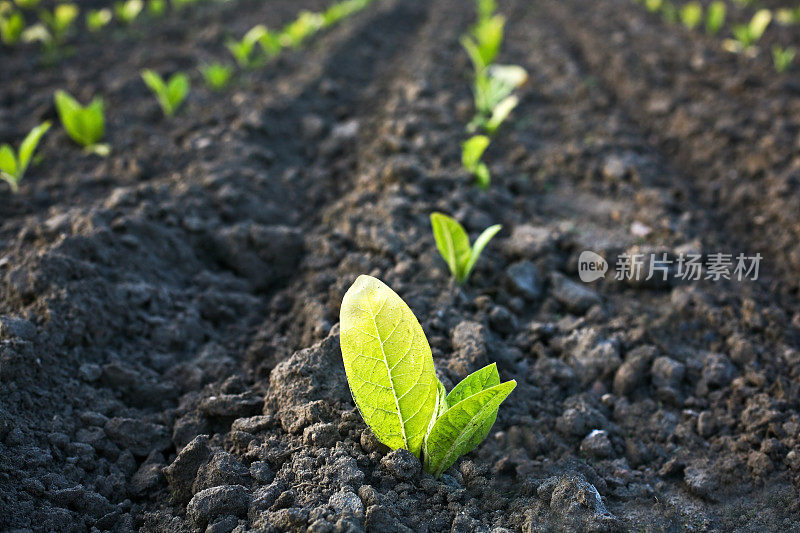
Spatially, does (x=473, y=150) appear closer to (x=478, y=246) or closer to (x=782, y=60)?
(x=478, y=246)

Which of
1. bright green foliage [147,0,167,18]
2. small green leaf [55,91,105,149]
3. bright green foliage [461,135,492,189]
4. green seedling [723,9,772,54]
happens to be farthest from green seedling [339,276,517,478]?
bright green foliage [147,0,167,18]

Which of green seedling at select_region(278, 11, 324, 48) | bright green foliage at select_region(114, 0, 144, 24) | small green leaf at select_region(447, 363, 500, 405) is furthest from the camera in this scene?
bright green foliage at select_region(114, 0, 144, 24)

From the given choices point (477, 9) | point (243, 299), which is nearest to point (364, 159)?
point (243, 299)

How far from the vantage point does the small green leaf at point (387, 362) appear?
4.84 feet

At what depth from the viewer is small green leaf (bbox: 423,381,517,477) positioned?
4.77 feet

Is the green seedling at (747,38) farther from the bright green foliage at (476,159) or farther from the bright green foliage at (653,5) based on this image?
the bright green foliage at (476,159)

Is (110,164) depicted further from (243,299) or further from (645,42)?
(645,42)

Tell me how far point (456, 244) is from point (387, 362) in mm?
823

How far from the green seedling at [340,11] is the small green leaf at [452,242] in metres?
4.44

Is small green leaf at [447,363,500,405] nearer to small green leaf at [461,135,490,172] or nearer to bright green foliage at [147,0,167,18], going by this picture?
small green leaf at [461,135,490,172]

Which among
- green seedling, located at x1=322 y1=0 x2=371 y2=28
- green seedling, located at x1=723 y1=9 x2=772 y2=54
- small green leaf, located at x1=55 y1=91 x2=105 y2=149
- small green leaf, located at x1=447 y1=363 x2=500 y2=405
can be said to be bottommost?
green seedling, located at x1=723 y1=9 x2=772 y2=54

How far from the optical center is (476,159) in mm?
3027

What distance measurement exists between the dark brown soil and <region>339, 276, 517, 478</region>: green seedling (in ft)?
0.29

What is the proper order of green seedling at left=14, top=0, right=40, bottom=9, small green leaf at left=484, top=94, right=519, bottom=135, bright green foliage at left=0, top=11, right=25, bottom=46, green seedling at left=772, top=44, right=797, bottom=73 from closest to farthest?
small green leaf at left=484, top=94, right=519, bottom=135, green seedling at left=772, top=44, right=797, bottom=73, bright green foliage at left=0, top=11, right=25, bottom=46, green seedling at left=14, top=0, right=40, bottom=9
